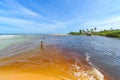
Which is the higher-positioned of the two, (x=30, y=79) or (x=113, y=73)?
(x=30, y=79)

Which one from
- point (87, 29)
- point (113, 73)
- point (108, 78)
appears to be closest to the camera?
point (108, 78)

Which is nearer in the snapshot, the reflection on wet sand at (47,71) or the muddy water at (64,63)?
the reflection on wet sand at (47,71)

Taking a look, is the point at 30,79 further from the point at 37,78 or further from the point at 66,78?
the point at 66,78

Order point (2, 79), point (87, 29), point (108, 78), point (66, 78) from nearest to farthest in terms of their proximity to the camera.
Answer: point (2, 79), point (66, 78), point (108, 78), point (87, 29)

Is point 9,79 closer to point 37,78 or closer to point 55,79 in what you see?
point 37,78

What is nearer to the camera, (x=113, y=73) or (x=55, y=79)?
(x=55, y=79)

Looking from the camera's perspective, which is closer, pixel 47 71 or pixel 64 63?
pixel 47 71

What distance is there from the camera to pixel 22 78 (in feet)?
23.0

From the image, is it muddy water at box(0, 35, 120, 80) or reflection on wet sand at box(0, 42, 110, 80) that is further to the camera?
muddy water at box(0, 35, 120, 80)

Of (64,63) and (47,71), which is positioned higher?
(47,71)

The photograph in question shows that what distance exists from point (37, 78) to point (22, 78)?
97 centimetres

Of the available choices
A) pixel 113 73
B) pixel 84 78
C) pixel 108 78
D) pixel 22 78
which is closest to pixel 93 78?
pixel 84 78

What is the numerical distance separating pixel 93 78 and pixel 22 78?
16.1 ft

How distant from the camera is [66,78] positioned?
7.36 meters
